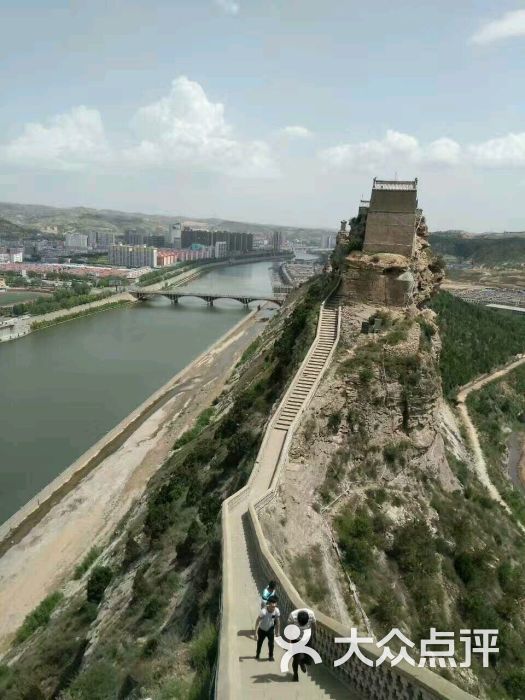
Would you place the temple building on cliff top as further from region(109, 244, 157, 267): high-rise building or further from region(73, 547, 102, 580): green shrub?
region(109, 244, 157, 267): high-rise building

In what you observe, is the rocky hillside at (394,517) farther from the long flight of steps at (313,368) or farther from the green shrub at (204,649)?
the green shrub at (204,649)

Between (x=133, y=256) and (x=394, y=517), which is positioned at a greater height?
(x=133, y=256)

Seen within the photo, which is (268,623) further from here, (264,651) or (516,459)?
(516,459)

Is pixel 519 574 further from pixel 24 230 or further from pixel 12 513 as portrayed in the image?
pixel 24 230

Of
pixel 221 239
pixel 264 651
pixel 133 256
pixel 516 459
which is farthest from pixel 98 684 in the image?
pixel 221 239

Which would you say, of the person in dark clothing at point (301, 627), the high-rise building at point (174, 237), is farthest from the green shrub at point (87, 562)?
the high-rise building at point (174, 237)

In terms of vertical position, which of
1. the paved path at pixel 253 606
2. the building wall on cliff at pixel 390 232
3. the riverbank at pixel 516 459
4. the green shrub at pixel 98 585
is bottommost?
the riverbank at pixel 516 459

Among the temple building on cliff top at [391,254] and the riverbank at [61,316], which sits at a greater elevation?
the temple building on cliff top at [391,254]

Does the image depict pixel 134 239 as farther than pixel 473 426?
Yes
